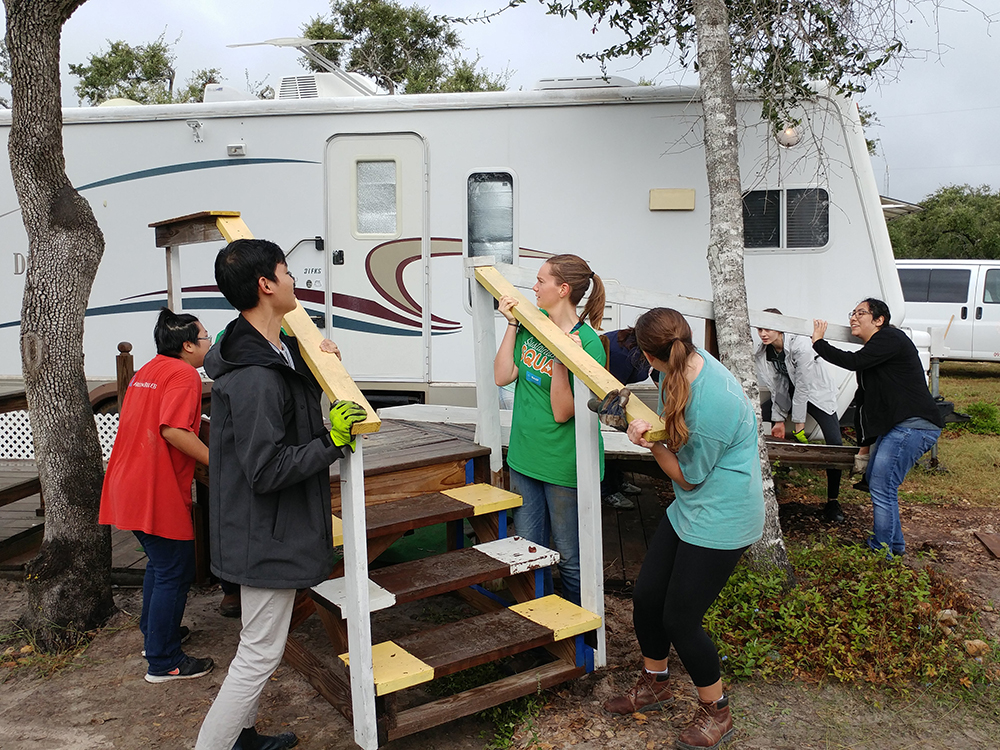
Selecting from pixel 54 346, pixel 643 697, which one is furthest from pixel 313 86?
pixel 643 697

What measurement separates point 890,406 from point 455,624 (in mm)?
3081

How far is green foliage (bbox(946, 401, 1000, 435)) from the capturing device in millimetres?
9461

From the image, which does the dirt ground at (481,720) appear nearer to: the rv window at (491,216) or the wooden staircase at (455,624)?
the wooden staircase at (455,624)

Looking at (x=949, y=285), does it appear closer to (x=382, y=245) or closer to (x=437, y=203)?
(x=437, y=203)

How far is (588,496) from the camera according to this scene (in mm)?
3541

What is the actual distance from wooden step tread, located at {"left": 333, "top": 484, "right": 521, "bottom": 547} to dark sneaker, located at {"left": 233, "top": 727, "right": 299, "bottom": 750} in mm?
815

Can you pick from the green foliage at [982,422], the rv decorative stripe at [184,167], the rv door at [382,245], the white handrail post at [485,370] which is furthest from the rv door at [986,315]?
the white handrail post at [485,370]

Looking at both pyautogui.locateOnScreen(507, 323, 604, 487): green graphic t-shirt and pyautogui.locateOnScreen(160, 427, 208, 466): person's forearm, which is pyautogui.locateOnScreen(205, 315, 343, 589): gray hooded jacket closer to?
pyautogui.locateOnScreen(160, 427, 208, 466): person's forearm

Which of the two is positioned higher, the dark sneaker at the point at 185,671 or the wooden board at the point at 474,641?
the wooden board at the point at 474,641

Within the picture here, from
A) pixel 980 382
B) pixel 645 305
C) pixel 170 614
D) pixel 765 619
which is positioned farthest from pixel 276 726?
pixel 980 382

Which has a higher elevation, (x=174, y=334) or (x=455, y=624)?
(x=174, y=334)

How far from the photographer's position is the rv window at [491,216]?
652 centimetres

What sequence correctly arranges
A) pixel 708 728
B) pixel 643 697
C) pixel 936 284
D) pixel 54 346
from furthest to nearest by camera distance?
pixel 936 284
pixel 54 346
pixel 643 697
pixel 708 728

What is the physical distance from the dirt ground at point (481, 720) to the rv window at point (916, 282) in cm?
1091
